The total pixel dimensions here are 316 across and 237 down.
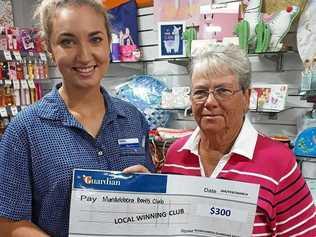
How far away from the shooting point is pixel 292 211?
1.25 m

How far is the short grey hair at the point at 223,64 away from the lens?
1.28 m

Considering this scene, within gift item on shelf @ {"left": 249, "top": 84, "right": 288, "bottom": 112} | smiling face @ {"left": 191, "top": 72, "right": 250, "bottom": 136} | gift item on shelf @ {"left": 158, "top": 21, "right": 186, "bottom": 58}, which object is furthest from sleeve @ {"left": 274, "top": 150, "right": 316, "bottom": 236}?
gift item on shelf @ {"left": 158, "top": 21, "right": 186, "bottom": 58}

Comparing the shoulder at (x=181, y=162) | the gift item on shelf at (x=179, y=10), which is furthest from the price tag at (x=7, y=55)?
the shoulder at (x=181, y=162)

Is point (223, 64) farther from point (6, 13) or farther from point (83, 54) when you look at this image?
point (6, 13)

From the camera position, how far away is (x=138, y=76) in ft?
10.8

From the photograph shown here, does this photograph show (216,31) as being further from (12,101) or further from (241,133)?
(12,101)

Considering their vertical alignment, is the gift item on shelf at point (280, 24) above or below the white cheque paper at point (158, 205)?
above

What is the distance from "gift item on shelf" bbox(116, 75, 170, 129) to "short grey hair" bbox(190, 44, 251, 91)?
1693 millimetres

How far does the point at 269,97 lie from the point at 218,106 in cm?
126

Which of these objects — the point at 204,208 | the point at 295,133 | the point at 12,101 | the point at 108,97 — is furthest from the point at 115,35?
the point at 204,208

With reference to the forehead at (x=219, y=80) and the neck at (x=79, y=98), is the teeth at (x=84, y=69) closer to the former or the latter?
the neck at (x=79, y=98)

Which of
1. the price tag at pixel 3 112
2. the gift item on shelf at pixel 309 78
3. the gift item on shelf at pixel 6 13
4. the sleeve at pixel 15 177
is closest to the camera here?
the sleeve at pixel 15 177

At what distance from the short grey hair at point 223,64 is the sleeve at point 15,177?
2.16 ft

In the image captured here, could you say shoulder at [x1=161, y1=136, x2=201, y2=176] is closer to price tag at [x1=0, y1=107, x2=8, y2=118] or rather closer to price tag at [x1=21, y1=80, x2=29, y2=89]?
price tag at [x1=0, y1=107, x2=8, y2=118]
